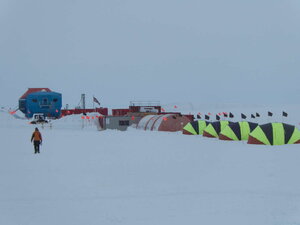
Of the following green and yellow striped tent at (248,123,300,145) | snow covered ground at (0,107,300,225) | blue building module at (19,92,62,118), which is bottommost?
snow covered ground at (0,107,300,225)

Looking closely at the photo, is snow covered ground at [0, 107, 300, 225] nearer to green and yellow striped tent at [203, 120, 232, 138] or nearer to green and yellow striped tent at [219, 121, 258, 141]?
green and yellow striped tent at [219, 121, 258, 141]

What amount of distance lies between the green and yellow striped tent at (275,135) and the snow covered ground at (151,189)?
12.8 feet

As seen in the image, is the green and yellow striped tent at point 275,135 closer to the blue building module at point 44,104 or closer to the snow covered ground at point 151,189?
the snow covered ground at point 151,189

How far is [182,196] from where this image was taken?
10.5 meters

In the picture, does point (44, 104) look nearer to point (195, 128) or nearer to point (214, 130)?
point (195, 128)

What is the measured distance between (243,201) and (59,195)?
4.77m

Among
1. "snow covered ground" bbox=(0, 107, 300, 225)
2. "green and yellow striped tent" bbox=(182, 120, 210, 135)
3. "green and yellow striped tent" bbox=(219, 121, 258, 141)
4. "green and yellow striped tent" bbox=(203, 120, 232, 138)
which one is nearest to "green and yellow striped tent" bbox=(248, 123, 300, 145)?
"green and yellow striped tent" bbox=(219, 121, 258, 141)

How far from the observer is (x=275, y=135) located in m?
22.9

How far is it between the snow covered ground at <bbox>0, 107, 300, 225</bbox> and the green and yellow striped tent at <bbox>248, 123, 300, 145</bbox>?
3.91 meters

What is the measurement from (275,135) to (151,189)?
535 inches

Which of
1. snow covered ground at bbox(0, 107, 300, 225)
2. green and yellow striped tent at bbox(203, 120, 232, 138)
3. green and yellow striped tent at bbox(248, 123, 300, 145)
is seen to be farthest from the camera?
green and yellow striped tent at bbox(203, 120, 232, 138)

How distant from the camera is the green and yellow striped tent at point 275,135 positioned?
2284 centimetres

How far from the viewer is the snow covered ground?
340 inches

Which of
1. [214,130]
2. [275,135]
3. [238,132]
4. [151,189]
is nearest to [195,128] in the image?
[214,130]
